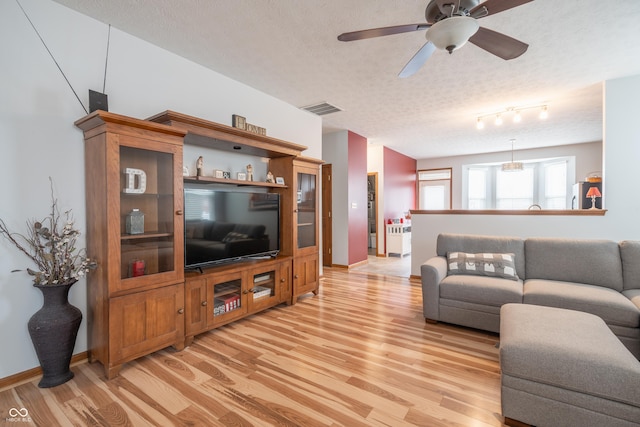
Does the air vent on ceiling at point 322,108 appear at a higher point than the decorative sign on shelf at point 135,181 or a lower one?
higher

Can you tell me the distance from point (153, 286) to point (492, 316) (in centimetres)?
297

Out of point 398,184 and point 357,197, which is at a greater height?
point 398,184

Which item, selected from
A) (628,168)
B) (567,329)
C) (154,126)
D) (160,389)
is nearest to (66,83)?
(154,126)

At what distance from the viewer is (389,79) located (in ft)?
11.0

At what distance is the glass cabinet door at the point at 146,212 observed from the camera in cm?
214

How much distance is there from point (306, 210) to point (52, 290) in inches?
103

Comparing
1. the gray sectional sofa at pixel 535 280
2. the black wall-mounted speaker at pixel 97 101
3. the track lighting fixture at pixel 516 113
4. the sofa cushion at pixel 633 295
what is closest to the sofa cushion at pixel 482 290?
the gray sectional sofa at pixel 535 280

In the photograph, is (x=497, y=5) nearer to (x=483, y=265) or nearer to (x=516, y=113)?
(x=483, y=265)

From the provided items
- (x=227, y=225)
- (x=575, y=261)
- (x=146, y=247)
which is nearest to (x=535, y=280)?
(x=575, y=261)

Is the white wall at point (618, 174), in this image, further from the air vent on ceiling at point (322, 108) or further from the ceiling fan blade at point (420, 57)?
the air vent on ceiling at point (322, 108)

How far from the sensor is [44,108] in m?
2.09

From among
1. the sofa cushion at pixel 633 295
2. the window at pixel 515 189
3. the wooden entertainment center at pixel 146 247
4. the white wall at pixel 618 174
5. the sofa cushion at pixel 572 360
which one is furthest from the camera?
the window at pixel 515 189

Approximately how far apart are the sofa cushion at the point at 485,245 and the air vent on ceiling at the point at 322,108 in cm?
239

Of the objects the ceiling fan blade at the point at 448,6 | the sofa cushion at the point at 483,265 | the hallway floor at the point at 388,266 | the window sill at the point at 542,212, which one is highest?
the ceiling fan blade at the point at 448,6
